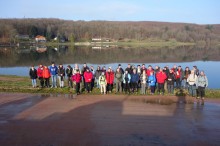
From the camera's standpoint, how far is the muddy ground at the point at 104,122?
396 inches

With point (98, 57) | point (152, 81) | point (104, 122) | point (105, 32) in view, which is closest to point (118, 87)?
point (152, 81)

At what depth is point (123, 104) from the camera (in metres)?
15.3

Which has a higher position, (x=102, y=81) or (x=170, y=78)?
(x=170, y=78)

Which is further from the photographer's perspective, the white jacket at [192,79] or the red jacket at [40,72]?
the red jacket at [40,72]

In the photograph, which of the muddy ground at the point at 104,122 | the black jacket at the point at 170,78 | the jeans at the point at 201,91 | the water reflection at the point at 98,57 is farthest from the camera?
the water reflection at the point at 98,57

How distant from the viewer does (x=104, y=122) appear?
12125mm

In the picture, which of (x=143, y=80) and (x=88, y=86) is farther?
(x=88, y=86)

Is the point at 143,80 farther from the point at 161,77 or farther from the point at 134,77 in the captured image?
the point at 161,77

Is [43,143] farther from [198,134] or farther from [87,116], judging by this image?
[198,134]

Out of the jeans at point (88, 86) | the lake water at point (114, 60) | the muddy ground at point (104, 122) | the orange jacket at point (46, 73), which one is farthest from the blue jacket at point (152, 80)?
the lake water at point (114, 60)

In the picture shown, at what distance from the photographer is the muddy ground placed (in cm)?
1005

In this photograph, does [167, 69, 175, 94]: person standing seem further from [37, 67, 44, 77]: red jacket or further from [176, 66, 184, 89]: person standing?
[37, 67, 44, 77]: red jacket

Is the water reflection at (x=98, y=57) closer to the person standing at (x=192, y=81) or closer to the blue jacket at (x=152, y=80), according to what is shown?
the blue jacket at (x=152, y=80)

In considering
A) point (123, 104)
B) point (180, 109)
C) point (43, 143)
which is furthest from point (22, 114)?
point (180, 109)
